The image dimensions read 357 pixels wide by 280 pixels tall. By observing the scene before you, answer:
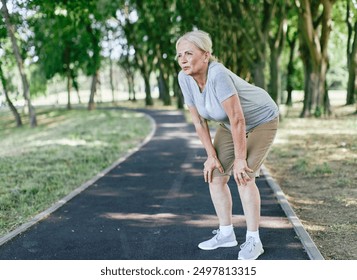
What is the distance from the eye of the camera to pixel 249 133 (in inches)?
174

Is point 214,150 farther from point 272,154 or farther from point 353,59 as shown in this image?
point 353,59

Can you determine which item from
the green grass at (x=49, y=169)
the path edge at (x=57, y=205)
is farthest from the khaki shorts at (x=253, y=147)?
the green grass at (x=49, y=169)

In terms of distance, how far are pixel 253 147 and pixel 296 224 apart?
156cm

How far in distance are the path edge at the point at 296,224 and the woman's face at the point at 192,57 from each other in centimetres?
201

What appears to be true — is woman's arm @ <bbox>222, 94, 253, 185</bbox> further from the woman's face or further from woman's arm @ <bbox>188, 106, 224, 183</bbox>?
the woman's face

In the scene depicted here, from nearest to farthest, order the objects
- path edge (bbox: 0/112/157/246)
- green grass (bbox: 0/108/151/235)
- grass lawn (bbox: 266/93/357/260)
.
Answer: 1. grass lawn (bbox: 266/93/357/260)
2. path edge (bbox: 0/112/157/246)
3. green grass (bbox: 0/108/151/235)

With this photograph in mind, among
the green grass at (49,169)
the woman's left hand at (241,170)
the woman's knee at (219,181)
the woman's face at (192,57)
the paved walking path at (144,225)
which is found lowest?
the paved walking path at (144,225)

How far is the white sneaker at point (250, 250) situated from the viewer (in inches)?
169

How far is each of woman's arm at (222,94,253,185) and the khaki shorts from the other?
92 millimetres

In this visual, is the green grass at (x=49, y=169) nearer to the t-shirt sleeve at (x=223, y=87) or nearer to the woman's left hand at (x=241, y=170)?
the woman's left hand at (x=241, y=170)

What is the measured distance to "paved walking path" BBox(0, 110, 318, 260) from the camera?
15.4ft

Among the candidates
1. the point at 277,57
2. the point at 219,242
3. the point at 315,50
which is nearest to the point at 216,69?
the point at 219,242

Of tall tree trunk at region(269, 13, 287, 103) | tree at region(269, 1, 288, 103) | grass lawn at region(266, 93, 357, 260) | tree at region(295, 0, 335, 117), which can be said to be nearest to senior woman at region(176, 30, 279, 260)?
grass lawn at region(266, 93, 357, 260)
